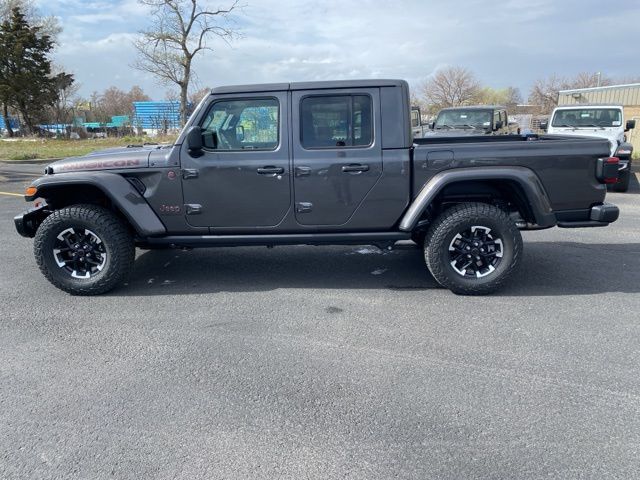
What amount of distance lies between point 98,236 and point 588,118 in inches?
459

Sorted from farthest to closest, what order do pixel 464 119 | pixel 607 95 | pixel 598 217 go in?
pixel 607 95, pixel 464 119, pixel 598 217

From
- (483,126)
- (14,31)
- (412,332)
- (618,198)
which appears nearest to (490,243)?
(412,332)

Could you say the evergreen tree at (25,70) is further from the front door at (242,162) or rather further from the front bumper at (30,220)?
the front door at (242,162)

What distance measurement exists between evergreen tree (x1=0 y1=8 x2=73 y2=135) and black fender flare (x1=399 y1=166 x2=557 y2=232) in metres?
47.2

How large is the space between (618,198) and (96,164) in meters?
9.87

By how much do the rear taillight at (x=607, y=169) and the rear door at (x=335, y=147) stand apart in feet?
6.40

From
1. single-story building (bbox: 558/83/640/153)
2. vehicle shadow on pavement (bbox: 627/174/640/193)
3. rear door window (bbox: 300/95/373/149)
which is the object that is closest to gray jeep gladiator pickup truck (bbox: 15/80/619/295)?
rear door window (bbox: 300/95/373/149)

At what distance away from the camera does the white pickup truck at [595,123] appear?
10.9m

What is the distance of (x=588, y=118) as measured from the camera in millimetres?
11805

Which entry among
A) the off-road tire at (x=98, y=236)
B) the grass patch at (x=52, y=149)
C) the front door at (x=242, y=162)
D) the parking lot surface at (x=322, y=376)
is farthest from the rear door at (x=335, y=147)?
the grass patch at (x=52, y=149)

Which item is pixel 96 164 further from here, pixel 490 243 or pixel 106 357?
pixel 490 243

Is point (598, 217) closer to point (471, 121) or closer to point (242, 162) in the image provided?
point (242, 162)

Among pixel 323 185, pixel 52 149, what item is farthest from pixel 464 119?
pixel 52 149

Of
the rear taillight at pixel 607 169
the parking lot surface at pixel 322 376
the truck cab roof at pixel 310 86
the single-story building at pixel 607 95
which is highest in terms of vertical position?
the single-story building at pixel 607 95
